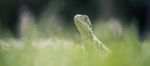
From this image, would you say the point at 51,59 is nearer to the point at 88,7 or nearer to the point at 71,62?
the point at 71,62

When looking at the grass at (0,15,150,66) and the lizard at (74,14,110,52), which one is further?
the lizard at (74,14,110,52)

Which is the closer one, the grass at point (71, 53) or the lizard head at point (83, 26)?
the grass at point (71, 53)

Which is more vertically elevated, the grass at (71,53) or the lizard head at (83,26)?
Answer: the lizard head at (83,26)

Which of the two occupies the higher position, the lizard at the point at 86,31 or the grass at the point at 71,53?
the lizard at the point at 86,31

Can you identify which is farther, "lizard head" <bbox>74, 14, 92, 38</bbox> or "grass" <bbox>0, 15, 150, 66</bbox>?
"lizard head" <bbox>74, 14, 92, 38</bbox>

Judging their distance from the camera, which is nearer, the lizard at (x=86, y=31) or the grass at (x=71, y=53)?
the grass at (x=71, y=53)

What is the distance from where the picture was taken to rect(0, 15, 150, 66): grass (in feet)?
2.95

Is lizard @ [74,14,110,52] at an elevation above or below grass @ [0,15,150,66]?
above

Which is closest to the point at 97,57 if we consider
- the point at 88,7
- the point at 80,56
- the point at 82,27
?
the point at 80,56

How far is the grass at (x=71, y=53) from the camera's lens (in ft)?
2.95

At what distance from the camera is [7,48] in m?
1.02

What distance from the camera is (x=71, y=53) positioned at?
37.4 inches

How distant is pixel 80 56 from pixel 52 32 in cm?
21

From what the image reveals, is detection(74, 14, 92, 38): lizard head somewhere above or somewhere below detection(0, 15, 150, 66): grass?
above
